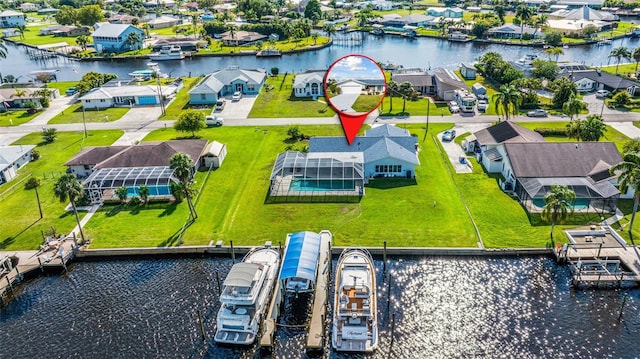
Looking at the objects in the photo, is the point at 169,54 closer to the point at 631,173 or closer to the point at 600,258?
the point at 631,173

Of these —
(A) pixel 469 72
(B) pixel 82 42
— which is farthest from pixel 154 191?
(B) pixel 82 42

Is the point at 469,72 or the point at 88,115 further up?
the point at 469,72

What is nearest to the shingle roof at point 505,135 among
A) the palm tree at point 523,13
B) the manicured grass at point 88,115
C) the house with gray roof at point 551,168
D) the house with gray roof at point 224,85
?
the house with gray roof at point 551,168

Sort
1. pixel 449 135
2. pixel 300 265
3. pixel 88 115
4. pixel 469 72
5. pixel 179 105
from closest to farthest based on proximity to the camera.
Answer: pixel 300 265
pixel 449 135
pixel 88 115
pixel 179 105
pixel 469 72

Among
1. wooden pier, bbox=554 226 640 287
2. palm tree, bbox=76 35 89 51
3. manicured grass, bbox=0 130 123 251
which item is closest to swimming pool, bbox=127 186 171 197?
manicured grass, bbox=0 130 123 251

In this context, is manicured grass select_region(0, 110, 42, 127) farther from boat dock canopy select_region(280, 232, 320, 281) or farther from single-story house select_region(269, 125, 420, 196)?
boat dock canopy select_region(280, 232, 320, 281)

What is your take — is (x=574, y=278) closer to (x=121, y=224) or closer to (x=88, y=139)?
(x=121, y=224)
